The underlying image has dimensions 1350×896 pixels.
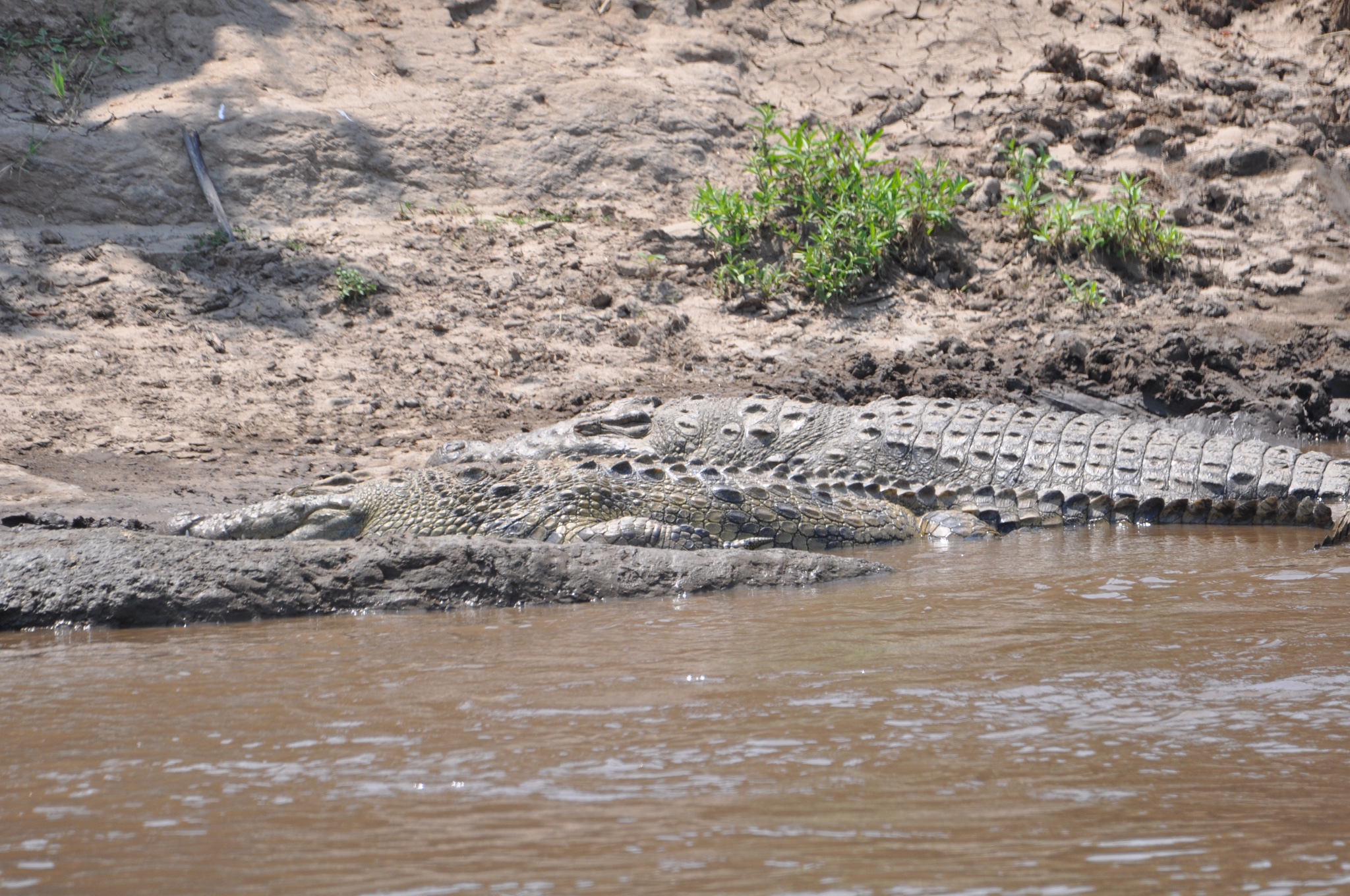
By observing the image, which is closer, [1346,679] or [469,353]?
[1346,679]

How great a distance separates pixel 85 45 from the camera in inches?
371

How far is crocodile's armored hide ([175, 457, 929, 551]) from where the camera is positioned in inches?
175

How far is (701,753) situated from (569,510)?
254 centimetres

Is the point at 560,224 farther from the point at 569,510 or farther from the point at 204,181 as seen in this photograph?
the point at 569,510

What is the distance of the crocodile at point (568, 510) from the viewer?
445 cm

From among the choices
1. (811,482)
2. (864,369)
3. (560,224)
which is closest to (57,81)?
(560,224)

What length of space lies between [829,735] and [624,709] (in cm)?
42

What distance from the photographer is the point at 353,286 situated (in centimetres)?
803

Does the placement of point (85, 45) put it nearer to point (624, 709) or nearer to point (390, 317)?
Result: point (390, 317)

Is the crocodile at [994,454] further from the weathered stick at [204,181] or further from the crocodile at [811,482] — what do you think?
the weathered stick at [204,181]

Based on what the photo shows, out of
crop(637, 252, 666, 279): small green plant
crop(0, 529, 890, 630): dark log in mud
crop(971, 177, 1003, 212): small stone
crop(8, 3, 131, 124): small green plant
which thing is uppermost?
crop(8, 3, 131, 124): small green plant

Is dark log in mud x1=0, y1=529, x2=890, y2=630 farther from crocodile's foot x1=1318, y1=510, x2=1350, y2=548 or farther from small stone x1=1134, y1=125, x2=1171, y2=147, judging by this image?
small stone x1=1134, y1=125, x2=1171, y2=147

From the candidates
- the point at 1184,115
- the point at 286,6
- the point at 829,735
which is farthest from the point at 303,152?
the point at 829,735

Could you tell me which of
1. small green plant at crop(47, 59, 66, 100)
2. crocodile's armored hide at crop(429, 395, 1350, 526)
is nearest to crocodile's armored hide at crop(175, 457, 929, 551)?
crocodile's armored hide at crop(429, 395, 1350, 526)
